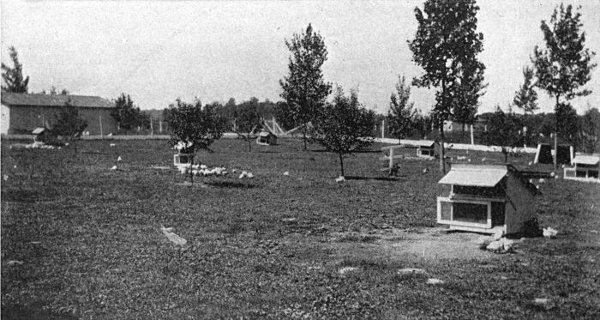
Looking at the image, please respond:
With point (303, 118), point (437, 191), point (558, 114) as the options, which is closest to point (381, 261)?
point (437, 191)

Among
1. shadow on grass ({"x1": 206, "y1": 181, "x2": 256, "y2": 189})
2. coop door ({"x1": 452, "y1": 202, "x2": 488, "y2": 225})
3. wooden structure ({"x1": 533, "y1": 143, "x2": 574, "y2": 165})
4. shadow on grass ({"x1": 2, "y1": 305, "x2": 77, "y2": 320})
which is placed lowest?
shadow on grass ({"x1": 2, "y1": 305, "x2": 77, "y2": 320})

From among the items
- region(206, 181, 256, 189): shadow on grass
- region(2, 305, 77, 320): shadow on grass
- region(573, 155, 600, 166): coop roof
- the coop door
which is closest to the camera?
region(2, 305, 77, 320): shadow on grass

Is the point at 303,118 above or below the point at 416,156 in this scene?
above

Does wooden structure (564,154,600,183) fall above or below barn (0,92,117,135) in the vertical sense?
below

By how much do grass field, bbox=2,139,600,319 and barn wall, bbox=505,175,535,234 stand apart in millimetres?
690

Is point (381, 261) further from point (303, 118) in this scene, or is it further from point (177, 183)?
point (303, 118)

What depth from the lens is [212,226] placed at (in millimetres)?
14938

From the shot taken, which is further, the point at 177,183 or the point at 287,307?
the point at 177,183

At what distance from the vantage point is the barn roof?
6062cm

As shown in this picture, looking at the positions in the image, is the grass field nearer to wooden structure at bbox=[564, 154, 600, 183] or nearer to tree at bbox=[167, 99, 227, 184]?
tree at bbox=[167, 99, 227, 184]

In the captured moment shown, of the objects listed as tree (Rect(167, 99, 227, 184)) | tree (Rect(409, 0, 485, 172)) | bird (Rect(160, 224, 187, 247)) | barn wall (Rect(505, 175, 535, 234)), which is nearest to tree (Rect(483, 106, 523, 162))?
tree (Rect(409, 0, 485, 172))

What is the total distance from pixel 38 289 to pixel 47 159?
2794 centimetres

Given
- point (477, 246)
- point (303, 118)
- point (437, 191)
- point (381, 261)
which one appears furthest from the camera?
point (303, 118)

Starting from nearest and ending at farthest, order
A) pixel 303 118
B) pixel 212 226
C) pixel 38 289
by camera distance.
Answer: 1. pixel 38 289
2. pixel 212 226
3. pixel 303 118
